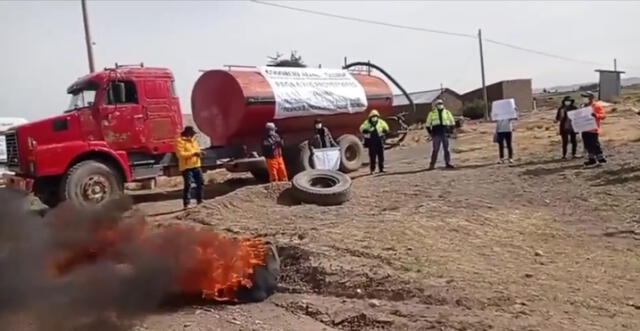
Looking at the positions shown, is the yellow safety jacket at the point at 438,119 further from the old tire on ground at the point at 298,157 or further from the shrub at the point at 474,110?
the shrub at the point at 474,110

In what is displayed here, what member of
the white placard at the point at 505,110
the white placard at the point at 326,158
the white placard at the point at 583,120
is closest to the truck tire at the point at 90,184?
the white placard at the point at 326,158

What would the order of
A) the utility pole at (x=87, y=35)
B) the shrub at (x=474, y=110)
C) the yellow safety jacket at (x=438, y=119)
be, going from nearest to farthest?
the yellow safety jacket at (x=438, y=119) → the utility pole at (x=87, y=35) → the shrub at (x=474, y=110)

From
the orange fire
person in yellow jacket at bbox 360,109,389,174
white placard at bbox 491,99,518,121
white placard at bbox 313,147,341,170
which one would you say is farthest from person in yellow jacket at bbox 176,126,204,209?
white placard at bbox 491,99,518,121

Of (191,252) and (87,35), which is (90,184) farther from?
(87,35)

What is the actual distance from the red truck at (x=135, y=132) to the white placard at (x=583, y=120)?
223 inches

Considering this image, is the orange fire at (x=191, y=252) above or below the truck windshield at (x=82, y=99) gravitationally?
below

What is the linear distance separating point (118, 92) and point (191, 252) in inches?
313

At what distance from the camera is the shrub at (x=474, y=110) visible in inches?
1774

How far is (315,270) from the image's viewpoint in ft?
23.5

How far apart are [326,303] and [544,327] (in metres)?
2.02

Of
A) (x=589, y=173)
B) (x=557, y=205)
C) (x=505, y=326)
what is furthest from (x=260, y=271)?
(x=589, y=173)

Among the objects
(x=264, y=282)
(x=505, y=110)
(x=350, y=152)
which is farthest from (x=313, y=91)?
(x=264, y=282)

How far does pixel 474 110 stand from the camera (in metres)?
45.6

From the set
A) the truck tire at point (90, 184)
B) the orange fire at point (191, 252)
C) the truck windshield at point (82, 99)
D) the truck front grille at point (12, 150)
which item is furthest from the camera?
the truck windshield at point (82, 99)
